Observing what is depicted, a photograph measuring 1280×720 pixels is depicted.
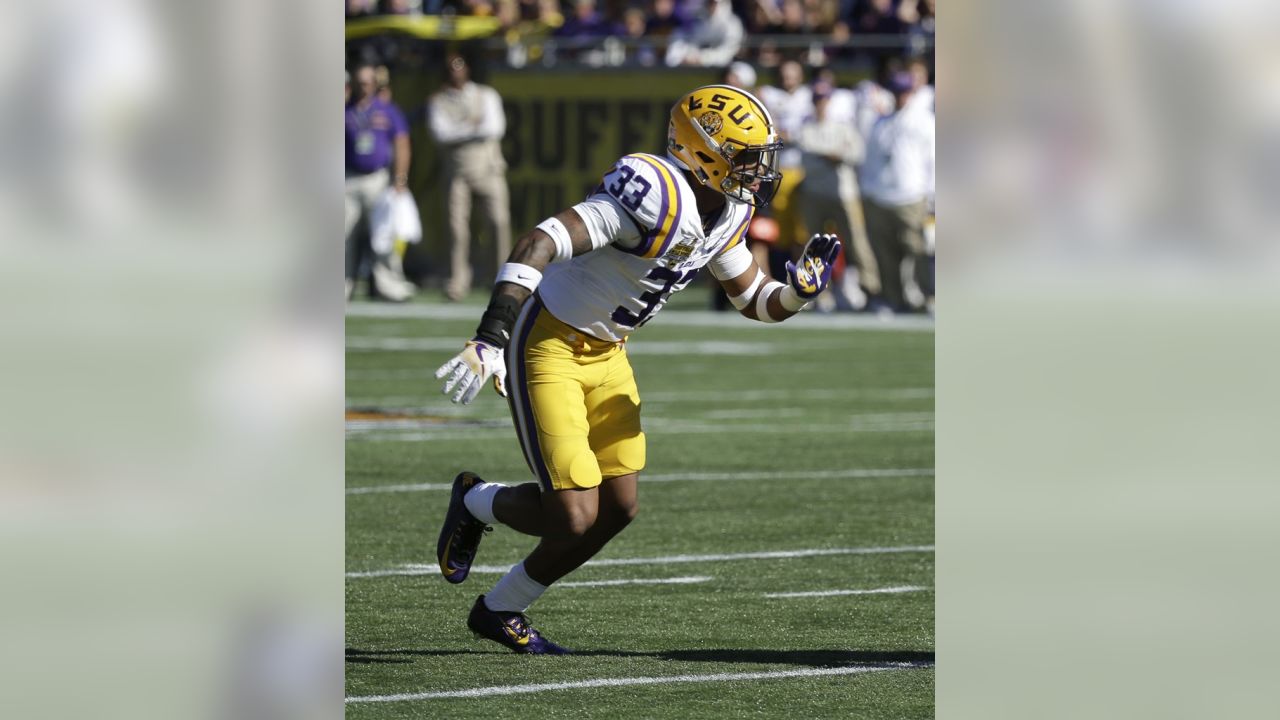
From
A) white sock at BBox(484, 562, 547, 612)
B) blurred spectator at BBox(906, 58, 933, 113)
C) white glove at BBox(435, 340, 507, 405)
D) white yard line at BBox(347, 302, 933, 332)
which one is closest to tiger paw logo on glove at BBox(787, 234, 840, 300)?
white sock at BBox(484, 562, 547, 612)

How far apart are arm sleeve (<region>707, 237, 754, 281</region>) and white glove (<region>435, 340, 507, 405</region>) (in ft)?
5.00

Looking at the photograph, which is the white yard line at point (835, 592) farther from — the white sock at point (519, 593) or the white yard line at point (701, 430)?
the white yard line at point (701, 430)

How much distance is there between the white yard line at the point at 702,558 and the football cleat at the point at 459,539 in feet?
3.89

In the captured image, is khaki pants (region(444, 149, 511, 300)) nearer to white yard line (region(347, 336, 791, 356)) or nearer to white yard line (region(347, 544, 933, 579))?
white yard line (region(347, 336, 791, 356))

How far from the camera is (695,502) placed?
9953 mm

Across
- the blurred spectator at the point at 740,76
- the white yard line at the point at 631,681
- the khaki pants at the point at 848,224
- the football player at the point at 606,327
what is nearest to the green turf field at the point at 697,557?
the white yard line at the point at 631,681

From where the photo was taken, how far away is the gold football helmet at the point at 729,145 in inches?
250

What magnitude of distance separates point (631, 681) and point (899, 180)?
1424 cm

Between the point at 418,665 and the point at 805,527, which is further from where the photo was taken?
the point at 805,527

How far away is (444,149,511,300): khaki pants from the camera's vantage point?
2161cm
